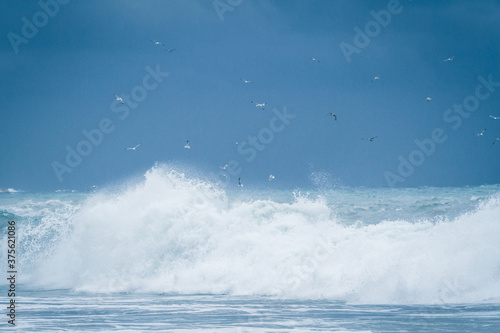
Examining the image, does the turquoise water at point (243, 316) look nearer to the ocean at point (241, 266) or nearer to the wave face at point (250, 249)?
the ocean at point (241, 266)

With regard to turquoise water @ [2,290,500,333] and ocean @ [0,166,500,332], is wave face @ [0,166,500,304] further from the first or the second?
turquoise water @ [2,290,500,333]

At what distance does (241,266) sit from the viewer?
21.0 meters

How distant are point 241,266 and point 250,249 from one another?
125 centimetres

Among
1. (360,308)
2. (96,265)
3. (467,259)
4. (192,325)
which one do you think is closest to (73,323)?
(192,325)

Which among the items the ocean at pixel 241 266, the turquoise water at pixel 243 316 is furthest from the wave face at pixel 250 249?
the turquoise water at pixel 243 316

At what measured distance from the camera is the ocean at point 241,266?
48.4ft

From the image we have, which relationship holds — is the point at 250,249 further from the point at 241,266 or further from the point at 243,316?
the point at 243,316

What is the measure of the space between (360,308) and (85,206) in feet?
45.1

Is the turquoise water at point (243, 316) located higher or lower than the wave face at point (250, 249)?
lower

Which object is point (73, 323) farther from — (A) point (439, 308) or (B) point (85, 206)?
(B) point (85, 206)

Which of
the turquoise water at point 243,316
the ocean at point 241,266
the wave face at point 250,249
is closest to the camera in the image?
the turquoise water at point 243,316

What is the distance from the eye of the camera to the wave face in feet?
58.0

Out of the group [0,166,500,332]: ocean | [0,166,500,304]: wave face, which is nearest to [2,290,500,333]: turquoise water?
[0,166,500,332]: ocean

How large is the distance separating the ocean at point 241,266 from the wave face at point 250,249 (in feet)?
0.17
